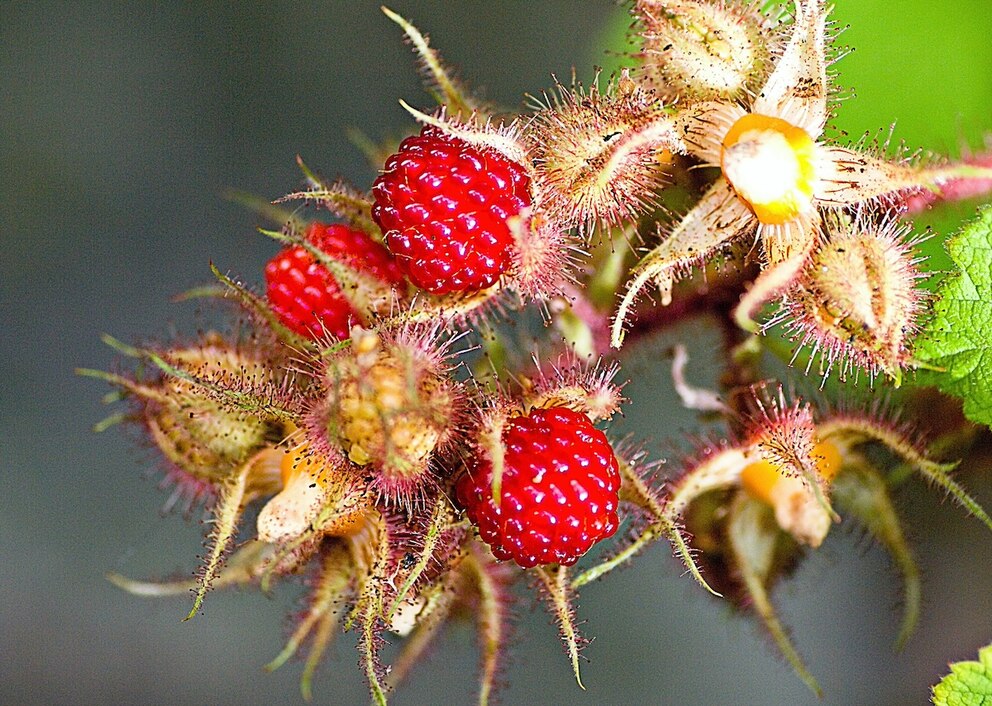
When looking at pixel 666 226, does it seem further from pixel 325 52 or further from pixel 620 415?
pixel 325 52

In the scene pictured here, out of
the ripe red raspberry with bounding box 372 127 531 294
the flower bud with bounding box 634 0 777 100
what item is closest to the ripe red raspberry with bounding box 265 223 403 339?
the ripe red raspberry with bounding box 372 127 531 294

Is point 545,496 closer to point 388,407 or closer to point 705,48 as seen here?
point 388,407

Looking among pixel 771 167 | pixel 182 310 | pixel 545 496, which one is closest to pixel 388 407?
pixel 545 496

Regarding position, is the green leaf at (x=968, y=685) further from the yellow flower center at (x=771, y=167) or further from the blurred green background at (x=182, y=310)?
the blurred green background at (x=182, y=310)

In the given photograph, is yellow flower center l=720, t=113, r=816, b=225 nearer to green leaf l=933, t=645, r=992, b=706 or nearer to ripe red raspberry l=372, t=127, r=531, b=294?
ripe red raspberry l=372, t=127, r=531, b=294

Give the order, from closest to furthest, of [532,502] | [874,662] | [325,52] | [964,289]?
1. [532,502]
2. [964,289]
3. [874,662]
4. [325,52]

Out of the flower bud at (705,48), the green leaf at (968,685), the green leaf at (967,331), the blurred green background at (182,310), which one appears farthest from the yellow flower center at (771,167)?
the blurred green background at (182,310)

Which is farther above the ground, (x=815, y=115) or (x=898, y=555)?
(x=815, y=115)

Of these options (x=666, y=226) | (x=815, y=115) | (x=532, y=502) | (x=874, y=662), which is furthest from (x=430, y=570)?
(x=874, y=662)

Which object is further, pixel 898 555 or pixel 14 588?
pixel 14 588
